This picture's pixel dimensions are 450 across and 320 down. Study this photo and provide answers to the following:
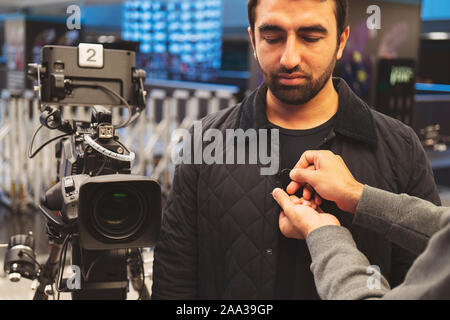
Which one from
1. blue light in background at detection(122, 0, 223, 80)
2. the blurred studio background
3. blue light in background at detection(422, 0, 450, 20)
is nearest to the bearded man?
the blurred studio background

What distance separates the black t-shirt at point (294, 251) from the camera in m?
1.39

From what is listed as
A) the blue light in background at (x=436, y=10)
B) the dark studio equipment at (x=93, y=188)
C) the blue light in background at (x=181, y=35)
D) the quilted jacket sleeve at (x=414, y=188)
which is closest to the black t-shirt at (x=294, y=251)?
the quilted jacket sleeve at (x=414, y=188)

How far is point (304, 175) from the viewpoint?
1230 mm

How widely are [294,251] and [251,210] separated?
5.8 inches

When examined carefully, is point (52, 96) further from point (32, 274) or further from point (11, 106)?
point (11, 106)

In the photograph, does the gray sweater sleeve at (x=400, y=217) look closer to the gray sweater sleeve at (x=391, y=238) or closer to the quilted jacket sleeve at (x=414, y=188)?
the gray sweater sleeve at (x=391, y=238)

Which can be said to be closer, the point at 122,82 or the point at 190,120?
the point at 122,82

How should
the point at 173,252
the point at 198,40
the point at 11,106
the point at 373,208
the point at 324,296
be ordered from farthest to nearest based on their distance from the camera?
1. the point at 198,40
2. the point at 11,106
3. the point at 173,252
4. the point at 373,208
5. the point at 324,296

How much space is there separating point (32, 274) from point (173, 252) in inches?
22.0

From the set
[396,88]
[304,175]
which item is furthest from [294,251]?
[396,88]

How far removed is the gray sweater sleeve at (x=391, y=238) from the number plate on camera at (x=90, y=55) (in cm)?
91

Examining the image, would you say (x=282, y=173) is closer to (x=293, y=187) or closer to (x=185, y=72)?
(x=293, y=187)

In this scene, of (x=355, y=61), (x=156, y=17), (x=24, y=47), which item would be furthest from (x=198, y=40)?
(x=355, y=61)

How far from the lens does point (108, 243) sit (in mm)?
1259
